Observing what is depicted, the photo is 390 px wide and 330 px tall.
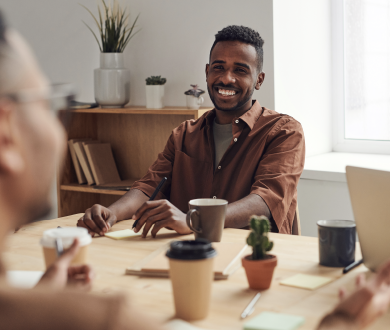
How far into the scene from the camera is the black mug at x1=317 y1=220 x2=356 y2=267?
3.66 feet

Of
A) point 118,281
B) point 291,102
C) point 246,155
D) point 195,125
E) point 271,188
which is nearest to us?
point 118,281

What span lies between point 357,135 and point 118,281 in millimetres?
2342

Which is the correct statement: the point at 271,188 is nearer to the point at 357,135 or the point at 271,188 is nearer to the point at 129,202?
the point at 129,202

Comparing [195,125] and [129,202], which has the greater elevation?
[195,125]

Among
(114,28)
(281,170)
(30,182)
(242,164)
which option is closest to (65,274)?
(30,182)

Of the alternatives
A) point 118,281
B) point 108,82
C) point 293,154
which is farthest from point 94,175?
point 118,281

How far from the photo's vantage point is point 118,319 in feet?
1.36

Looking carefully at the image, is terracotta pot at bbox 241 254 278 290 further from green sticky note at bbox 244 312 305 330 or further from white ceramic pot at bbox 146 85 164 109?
white ceramic pot at bbox 146 85 164 109

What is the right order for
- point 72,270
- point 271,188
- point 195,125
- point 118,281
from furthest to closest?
1. point 195,125
2. point 271,188
3. point 118,281
4. point 72,270

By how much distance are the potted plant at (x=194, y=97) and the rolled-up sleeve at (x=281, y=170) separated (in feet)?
2.75

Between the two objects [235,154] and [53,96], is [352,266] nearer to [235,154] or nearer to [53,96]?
[53,96]

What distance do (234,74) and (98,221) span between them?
0.98 metres

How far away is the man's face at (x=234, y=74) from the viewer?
214 cm

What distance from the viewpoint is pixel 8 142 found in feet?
1.29
